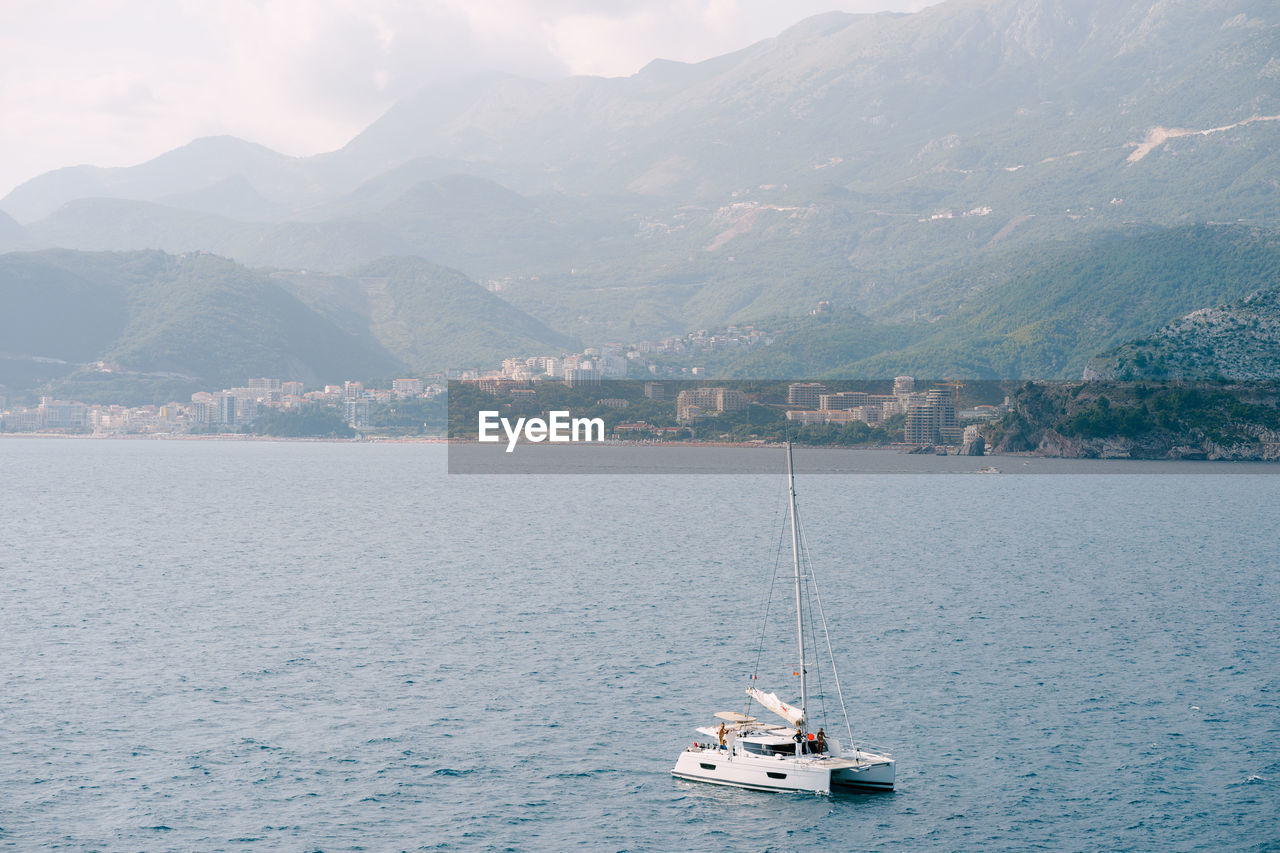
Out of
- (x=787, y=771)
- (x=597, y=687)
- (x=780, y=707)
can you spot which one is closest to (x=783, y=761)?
(x=787, y=771)

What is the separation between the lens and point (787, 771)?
35.7 m

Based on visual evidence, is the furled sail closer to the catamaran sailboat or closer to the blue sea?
the catamaran sailboat

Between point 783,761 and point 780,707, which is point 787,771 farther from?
point 780,707

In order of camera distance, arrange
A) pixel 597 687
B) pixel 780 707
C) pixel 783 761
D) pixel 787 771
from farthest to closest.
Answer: pixel 597 687, pixel 780 707, pixel 783 761, pixel 787 771

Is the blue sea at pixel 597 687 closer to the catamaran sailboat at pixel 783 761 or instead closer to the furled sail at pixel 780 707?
the catamaran sailboat at pixel 783 761

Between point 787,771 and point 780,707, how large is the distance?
2.48m

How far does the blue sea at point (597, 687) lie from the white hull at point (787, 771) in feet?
1.99

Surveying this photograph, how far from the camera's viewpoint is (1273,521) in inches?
4333

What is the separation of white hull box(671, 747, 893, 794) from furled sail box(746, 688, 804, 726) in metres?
1.19

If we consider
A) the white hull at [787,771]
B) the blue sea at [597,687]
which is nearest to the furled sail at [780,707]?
the white hull at [787,771]

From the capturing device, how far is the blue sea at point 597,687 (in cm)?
3391

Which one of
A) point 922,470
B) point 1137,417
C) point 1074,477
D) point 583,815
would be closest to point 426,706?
→ point 583,815

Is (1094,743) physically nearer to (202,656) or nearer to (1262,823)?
(1262,823)

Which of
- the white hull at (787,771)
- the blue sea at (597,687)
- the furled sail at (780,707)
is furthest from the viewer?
the furled sail at (780,707)
